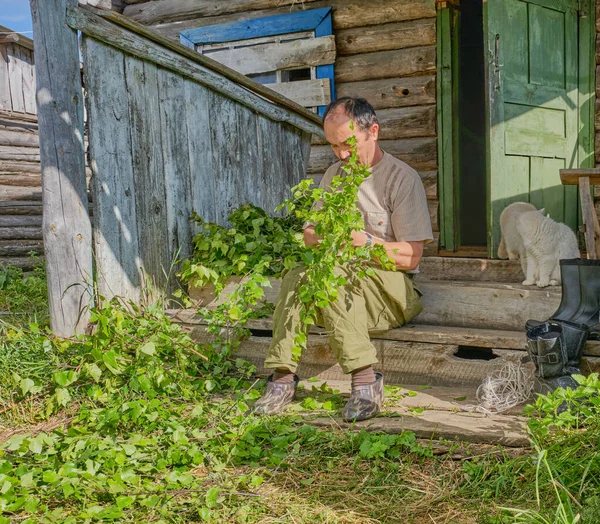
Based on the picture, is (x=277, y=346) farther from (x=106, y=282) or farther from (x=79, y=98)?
(x=79, y=98)

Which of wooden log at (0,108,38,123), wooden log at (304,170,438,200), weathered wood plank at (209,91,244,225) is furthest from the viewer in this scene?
wooden log at (0,108,38,123)

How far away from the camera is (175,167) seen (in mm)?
4828

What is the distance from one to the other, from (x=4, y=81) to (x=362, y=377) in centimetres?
1271

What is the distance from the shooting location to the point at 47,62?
411 cm

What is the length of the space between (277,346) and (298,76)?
14.9 feet

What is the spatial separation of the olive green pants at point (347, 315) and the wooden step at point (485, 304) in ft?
1.72

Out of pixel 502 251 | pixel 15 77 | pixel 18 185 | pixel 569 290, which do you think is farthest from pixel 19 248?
pixel 15 77

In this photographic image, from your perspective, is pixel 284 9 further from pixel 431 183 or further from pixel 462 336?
pixel 462 336

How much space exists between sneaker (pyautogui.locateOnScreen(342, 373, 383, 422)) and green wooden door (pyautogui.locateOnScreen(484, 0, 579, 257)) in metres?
2.74

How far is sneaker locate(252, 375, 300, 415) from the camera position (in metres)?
3.41

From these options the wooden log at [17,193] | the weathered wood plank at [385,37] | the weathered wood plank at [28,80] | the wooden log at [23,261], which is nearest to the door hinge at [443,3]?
the weathered wood plank at [385,37]

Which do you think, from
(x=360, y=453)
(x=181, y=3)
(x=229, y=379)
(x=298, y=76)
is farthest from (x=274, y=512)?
(x=181, y=3)

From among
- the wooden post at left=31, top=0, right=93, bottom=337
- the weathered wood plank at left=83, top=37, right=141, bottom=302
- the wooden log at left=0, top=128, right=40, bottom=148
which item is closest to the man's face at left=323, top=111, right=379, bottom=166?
the weathered wood plank at left=83, top=37, right=141, bottom=302

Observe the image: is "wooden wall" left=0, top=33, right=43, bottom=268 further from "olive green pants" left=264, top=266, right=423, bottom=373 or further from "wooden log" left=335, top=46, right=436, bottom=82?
"olive green pants" left=264, top=266, right=423, bottom=373
